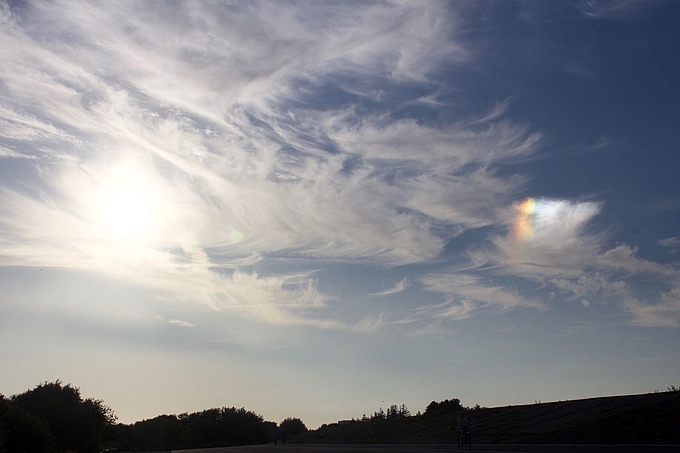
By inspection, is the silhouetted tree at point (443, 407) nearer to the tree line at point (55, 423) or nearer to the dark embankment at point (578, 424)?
the dark embankment at point (578, 424)

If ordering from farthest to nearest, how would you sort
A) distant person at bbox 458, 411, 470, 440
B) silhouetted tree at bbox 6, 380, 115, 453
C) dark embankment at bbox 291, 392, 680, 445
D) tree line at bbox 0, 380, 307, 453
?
silhouetted tree at bbox 6, 380, 115, 453, tree line at bbox 0, 380, 307, 453, distant person at bbox 458, 411, 470, 440, dark embankment at bbox 291, 392, 680, 445

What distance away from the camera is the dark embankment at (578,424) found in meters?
30.8

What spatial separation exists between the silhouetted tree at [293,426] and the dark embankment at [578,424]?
112841mm

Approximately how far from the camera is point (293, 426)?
171 meters

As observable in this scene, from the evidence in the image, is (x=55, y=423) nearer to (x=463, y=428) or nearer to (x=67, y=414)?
(x=67, y=414)

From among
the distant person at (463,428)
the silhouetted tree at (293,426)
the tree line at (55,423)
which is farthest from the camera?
the silhouetted tree at (293,426)

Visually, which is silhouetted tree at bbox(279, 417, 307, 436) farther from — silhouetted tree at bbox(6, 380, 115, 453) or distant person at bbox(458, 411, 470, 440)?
distant person at bbox(458, 411, 470, 440)

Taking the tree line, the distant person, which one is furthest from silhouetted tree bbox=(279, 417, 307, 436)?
the distant person

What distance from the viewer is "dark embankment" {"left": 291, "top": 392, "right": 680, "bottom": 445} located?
30.8m

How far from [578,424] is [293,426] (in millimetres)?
142805

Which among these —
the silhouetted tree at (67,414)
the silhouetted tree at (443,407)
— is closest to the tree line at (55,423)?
the silhouetted tree at (67,414)

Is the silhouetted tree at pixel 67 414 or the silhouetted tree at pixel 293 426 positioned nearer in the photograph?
the silhouetted tree at pixel 67 414

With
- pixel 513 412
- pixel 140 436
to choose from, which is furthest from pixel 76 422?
pixel 140 436

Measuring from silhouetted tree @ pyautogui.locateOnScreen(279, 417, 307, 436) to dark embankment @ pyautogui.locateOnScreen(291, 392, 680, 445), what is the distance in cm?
11284
